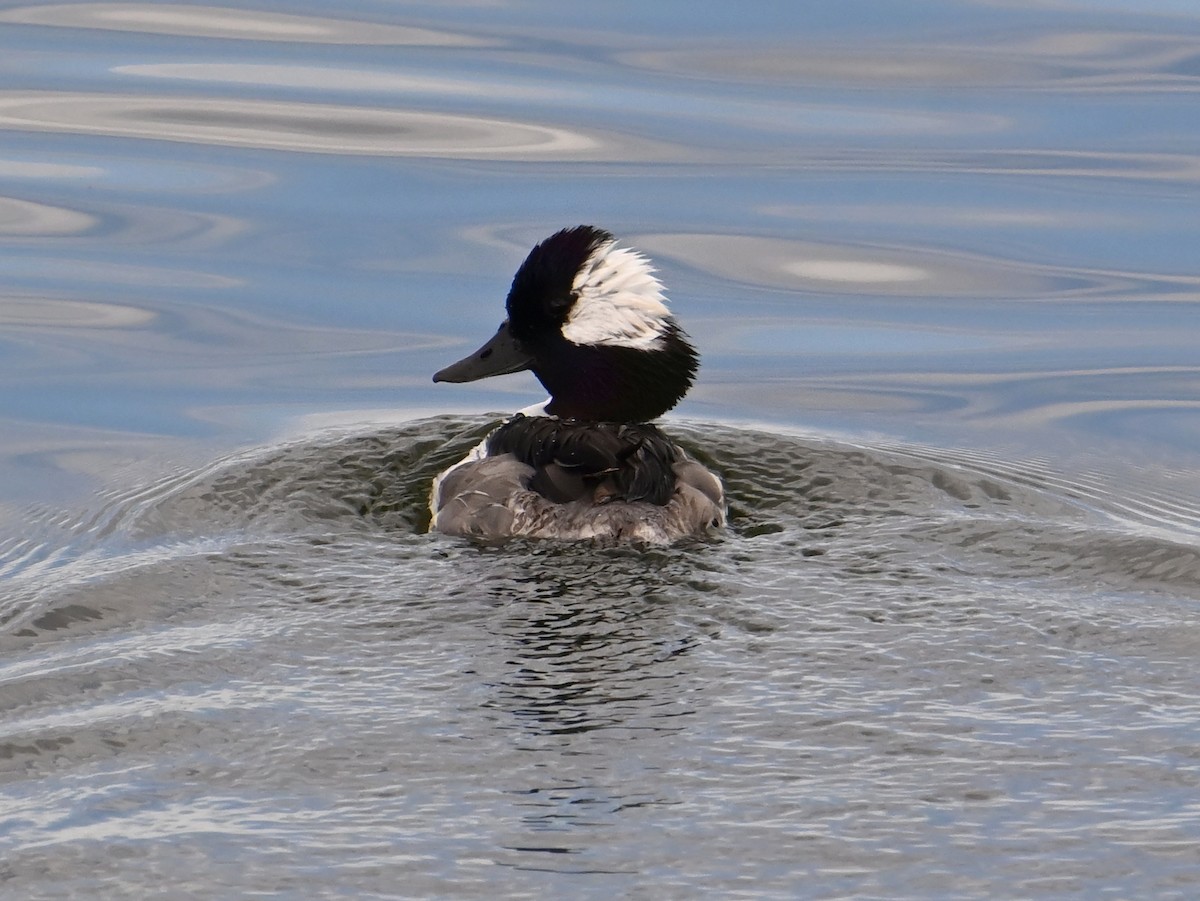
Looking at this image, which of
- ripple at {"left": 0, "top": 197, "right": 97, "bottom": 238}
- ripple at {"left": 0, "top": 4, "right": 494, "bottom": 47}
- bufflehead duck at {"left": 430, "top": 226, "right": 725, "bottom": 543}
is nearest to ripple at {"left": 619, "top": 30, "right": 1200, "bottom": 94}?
ripple at {"left": 0, "top": 4, "right": 494, "bottom": 47}

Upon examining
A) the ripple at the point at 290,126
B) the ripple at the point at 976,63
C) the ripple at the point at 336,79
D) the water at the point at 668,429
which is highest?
the ripple at the point at 976,63

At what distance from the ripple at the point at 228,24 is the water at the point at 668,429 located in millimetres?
55

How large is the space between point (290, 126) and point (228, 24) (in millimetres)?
2882

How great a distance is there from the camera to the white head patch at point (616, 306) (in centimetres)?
993

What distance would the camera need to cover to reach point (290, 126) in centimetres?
1653

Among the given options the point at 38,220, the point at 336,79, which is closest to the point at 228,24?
the point at 336,79

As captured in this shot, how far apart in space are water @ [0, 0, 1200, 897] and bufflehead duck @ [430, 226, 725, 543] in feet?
0.76

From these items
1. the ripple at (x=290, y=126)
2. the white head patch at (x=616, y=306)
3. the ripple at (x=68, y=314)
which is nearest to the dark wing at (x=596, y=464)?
the white head patch at (x=616, y=306)

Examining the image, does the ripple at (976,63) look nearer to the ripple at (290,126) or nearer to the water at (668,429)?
the water at (668,429)

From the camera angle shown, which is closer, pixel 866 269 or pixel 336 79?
pixel 866 269

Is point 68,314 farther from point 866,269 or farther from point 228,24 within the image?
point 228,24

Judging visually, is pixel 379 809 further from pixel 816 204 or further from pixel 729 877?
pixel 816 204

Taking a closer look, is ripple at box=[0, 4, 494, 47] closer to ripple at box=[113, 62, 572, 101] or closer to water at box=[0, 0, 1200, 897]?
water at box=[0, 0, 1200, 897]

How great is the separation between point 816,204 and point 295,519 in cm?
729
